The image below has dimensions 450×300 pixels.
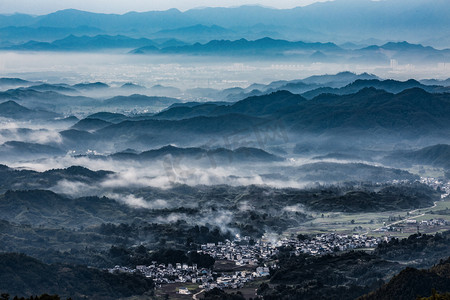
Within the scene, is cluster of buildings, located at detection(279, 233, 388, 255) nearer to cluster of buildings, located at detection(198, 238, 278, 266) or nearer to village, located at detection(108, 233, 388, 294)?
village, located at detection(108, 233, 388, 294)

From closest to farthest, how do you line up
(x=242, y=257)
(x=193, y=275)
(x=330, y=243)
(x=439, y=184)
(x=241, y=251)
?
1. (x=193, y=275)
2. (x=242, y=257)
3. (x=241, y=251)
4. (x=330, y=243)
5. (x=439, y=184)

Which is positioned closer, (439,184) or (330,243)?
(330,243)

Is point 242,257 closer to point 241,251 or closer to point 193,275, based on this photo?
point 241,251

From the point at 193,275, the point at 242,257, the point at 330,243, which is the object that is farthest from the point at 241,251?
the point at 193,275

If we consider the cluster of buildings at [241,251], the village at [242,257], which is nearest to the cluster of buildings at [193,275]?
the village at [242,257]

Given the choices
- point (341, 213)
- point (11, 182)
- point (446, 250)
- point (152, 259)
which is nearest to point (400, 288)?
point (446, 250)

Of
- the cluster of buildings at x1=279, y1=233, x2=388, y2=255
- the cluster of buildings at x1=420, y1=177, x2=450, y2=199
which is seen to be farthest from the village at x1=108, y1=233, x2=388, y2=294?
the cluster of buildings at x1=420, y1=177, x2=450, y2=199

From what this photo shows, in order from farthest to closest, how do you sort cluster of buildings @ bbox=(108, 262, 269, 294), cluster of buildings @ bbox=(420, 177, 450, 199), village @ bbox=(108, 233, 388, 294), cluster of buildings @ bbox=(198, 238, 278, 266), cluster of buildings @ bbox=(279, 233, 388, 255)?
cluster of buildings @ bbox=(420, 177, 450, 199) < cluster of buildings @ bbox=(279, 233, 388, 255) < cluster of buildings @ bbox=(198, 238, 278, 266) < village @ bbox=(108, 233, 388, 294) < cluster of buildings @ bbox=(108, 262, 269, 294)

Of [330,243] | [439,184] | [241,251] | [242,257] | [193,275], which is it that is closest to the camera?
[193,275]

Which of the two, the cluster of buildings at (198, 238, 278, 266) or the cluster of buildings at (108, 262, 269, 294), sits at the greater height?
the cluster of buildings at (108, 262, 269, 294)

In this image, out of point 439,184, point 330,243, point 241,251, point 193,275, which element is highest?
point 193,275

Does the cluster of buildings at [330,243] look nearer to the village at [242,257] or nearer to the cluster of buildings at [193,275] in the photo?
the village at [242,257]
